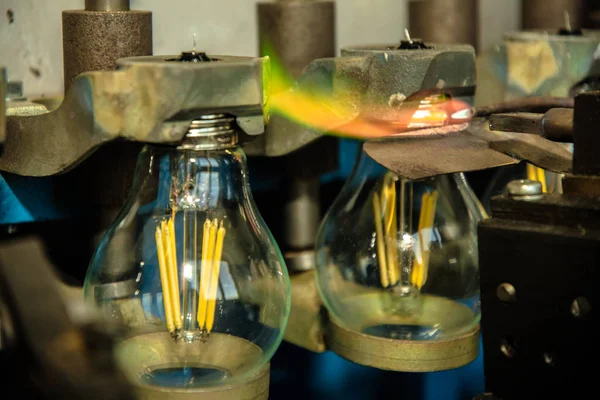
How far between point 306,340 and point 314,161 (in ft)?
→ 0.73

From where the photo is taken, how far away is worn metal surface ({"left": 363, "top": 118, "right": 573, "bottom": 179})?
2.32ft

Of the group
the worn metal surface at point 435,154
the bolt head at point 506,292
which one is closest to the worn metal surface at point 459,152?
the worn metal surface at point 435,154

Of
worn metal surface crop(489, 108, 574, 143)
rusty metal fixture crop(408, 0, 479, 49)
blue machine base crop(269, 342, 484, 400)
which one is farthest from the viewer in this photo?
rusty metal fixture crop(408, 0, 479, 49)

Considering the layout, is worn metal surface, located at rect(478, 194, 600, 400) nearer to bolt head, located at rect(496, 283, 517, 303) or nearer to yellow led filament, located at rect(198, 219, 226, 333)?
bolt head, located at rect(496, 283, 517, 303)

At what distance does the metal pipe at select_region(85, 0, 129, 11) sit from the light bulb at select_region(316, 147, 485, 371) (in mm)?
283

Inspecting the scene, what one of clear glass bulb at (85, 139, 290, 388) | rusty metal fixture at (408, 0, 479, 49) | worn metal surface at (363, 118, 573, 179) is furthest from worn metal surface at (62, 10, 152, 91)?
rusty metal fixture at (408, 0, 479, 49)

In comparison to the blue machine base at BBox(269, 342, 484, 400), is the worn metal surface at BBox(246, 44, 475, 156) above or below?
above

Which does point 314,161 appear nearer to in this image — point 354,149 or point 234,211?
point 354,149

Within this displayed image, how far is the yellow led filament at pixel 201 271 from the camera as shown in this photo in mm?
747

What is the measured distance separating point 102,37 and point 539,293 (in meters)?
0.45

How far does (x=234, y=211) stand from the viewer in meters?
0.78

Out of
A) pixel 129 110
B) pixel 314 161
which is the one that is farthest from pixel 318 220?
pixel 129 110

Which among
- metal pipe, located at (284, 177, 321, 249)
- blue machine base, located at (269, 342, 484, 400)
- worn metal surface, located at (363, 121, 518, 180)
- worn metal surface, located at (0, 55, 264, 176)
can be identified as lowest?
blue machine base, located at (269, 342, 484, 400)

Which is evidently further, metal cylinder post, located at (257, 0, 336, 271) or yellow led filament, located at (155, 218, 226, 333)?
metal cylinder post, located at (257, 0, 336, 271)
